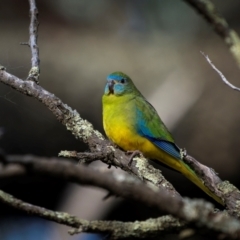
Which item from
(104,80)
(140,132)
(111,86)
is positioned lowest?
(140,132)

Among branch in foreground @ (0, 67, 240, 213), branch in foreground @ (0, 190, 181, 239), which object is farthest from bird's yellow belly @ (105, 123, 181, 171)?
branch in foreground @ (0, 190, 181, 239)

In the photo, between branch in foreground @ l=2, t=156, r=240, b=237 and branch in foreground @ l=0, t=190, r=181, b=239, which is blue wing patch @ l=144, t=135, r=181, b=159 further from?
branch in foreground @ l=2, t=156, r=240, b=237

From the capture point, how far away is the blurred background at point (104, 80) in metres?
6.55

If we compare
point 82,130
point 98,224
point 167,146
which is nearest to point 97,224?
point 98,224

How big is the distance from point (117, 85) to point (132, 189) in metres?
3.27

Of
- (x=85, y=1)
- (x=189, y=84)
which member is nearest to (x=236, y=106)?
(x=189, y=84)

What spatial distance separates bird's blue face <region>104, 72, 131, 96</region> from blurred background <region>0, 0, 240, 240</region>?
1.68 m

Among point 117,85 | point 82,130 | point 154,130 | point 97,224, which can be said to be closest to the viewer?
point 97,224

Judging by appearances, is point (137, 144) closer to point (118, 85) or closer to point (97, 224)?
point (118, 85)

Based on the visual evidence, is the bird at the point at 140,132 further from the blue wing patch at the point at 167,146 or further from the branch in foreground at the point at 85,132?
the branch in foreground at the point at 85,132

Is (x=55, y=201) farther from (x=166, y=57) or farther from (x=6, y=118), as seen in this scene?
(x=166, y=57)

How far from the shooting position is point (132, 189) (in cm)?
121

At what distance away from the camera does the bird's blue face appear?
14.5 ft

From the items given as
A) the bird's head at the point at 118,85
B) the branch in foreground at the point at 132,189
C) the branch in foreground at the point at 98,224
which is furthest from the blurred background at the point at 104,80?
the branch in foreground at the point at 132,189
